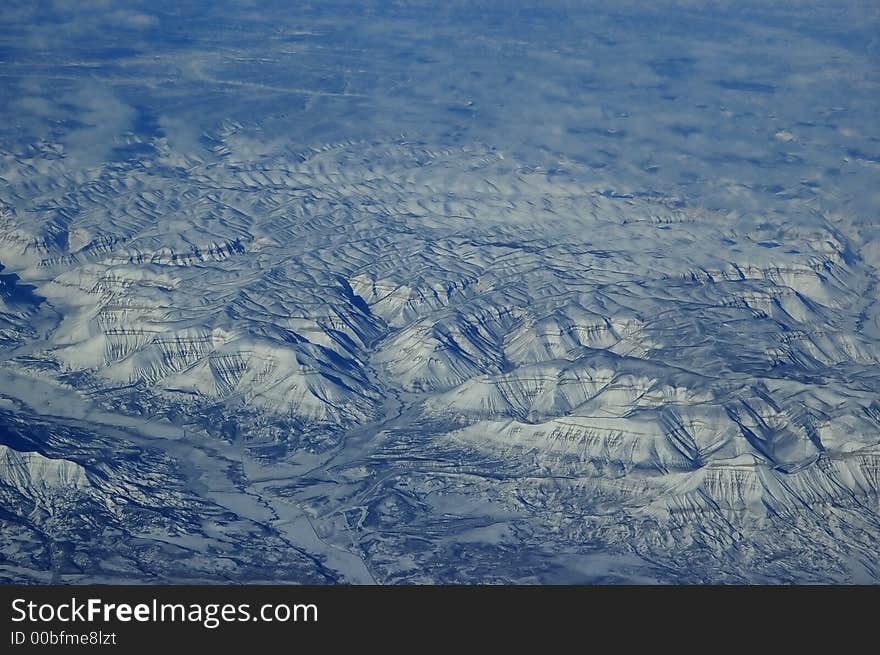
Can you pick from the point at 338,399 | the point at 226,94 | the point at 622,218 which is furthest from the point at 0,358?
the point at 226,94

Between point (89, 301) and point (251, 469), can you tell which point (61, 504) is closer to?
point (251, 469)

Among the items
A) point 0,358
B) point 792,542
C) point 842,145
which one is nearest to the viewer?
point 792,542

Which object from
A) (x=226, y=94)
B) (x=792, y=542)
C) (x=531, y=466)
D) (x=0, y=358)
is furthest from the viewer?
(x=226, y=94)

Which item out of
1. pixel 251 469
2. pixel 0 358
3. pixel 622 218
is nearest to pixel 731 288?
pixel 622 218

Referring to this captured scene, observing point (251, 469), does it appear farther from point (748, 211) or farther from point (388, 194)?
point (748, 211)

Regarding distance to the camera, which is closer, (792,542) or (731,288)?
(792,542)

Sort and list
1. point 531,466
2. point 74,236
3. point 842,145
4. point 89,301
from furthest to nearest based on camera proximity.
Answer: point 842,145, point 74,236, point 89,301, point 531,466
